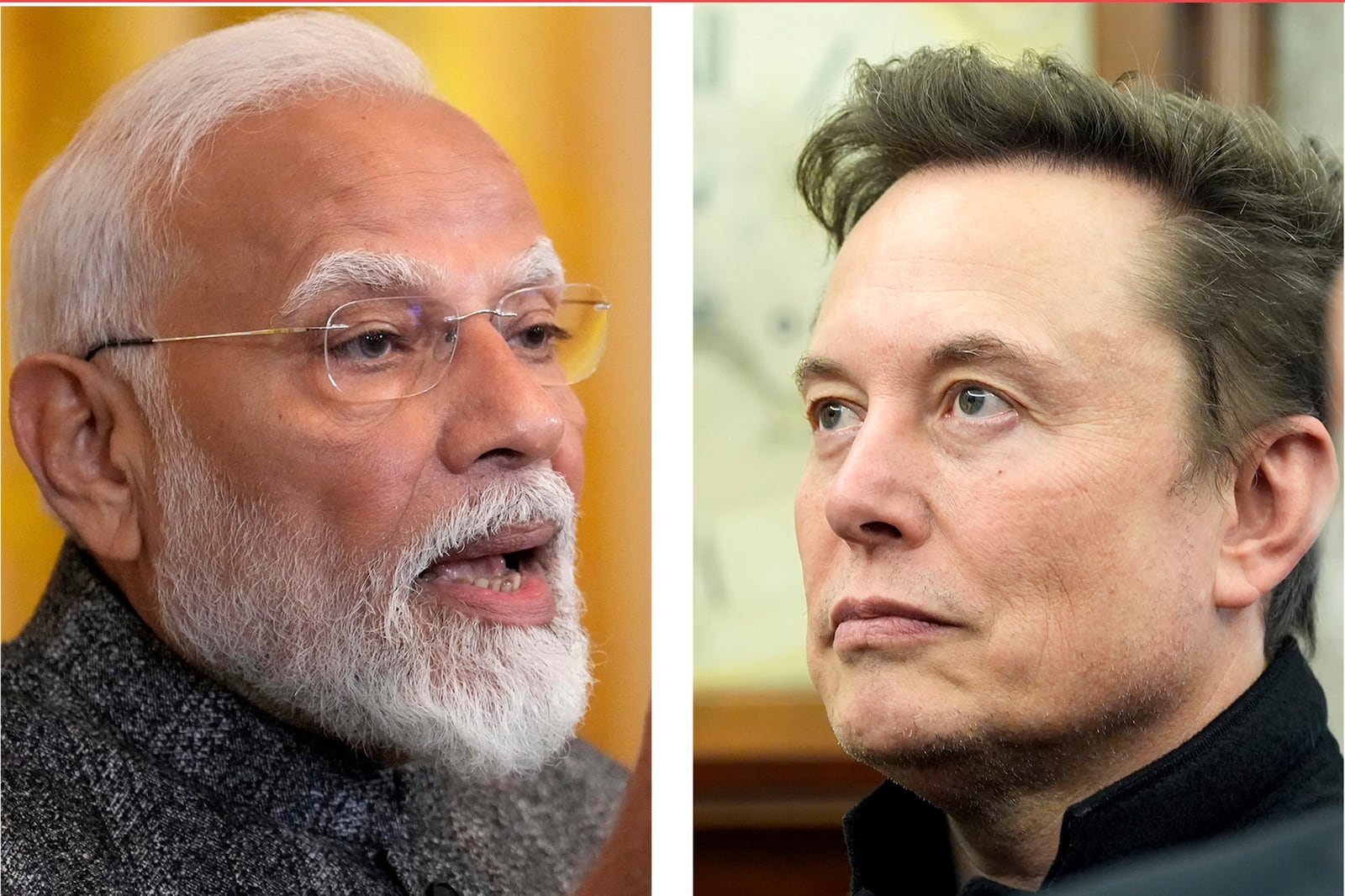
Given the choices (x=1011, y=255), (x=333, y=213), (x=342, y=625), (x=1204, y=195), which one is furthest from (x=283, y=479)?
(x=1204, y=195)

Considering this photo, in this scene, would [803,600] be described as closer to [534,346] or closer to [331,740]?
[534,346]

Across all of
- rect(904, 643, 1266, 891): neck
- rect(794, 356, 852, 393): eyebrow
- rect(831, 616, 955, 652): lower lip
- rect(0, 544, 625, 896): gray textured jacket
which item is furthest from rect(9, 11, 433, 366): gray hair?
rect(904, 643, 1266, 891): neck

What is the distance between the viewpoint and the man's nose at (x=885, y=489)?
4.20 ft

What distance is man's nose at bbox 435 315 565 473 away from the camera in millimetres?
1390

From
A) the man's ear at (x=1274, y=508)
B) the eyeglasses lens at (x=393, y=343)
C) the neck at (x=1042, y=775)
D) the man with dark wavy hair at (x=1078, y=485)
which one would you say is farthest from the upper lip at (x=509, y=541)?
the man's ear at (x=1274, y=508)

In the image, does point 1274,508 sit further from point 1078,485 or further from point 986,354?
point 986,354

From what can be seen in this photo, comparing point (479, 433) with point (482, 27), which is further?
point (482, 27)

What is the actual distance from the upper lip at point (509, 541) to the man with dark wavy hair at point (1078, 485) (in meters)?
0.27

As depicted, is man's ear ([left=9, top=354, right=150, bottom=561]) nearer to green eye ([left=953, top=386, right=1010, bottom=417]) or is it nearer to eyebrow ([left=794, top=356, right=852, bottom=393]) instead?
eyebrow ([left=794, top=356, right=852, bottom=393])

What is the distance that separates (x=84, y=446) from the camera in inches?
56.7

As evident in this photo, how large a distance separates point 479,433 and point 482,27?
446 millimetres

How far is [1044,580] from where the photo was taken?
125 cm

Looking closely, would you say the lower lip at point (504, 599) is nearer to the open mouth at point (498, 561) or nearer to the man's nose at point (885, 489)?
the open mouth at point (498, 561)

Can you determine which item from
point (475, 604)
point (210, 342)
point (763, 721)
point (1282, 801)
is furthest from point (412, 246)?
point (1282, 801)
